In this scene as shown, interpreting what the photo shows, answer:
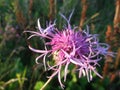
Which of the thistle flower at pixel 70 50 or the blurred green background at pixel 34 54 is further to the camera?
the blurred green background at pixel 34 54

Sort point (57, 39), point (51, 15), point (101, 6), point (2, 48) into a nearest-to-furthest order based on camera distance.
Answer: point (57, 39), point (51, 15), point (2, 48), point (101, 6)

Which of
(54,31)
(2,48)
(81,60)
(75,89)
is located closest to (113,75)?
(75,89)

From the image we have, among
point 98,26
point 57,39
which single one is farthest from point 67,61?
point 98,26

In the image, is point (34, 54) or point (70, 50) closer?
point (70, 50)

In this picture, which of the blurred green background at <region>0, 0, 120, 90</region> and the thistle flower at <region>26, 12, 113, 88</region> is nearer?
the thistle flower at <region>26, 12, 113, 88</region>

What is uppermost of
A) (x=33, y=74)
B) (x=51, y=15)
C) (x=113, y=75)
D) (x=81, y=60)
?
(x=51, y=15)

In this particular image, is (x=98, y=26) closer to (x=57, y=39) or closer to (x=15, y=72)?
(x=15, y=72)

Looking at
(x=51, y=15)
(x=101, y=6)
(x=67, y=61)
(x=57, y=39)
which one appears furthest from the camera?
(x=101, y=6)

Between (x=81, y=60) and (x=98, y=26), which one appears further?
(x=98, y=26)

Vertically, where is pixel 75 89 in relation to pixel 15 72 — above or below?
below

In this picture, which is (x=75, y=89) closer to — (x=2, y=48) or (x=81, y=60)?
(x=2, y=48)
